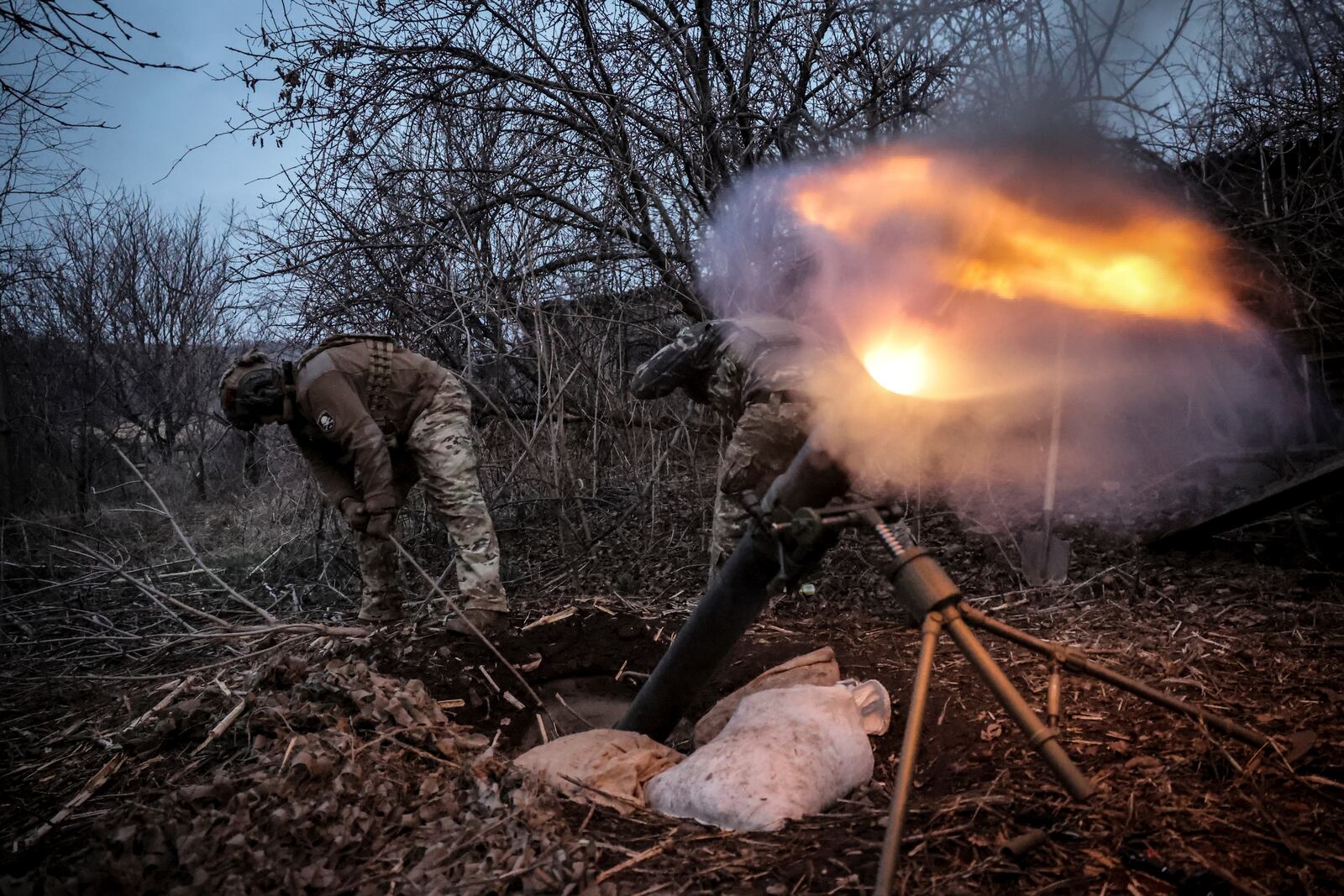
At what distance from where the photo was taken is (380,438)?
5027 millimetres

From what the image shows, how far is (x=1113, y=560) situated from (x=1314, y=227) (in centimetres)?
222

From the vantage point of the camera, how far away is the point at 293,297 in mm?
6855

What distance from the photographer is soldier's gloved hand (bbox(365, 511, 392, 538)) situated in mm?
5035

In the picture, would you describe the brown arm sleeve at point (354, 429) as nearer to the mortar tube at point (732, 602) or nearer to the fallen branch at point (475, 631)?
the fallen branch at point (475, 631)

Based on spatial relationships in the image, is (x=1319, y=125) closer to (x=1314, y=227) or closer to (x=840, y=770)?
(x=1314, y=227)

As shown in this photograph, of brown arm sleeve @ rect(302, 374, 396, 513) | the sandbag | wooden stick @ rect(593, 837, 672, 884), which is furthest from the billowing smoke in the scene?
brown arm sleeve @ rect(302, 374, 396, 513)

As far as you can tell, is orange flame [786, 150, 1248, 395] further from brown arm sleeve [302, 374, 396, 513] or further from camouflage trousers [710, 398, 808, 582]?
brown arm sleeve [302, 374, 396, 513]

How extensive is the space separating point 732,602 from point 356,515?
3.19 meters

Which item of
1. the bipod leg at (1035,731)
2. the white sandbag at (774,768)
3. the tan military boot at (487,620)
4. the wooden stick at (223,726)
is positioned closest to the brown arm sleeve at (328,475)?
the tan military boot at (487,620)

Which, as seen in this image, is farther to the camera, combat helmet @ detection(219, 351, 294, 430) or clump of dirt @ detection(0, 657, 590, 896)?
combat helmet @ detection(219, 351, 294, 430)

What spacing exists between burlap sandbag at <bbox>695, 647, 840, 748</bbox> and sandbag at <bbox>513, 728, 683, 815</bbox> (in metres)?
0.32

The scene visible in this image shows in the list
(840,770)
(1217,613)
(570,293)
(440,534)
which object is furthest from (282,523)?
(1217,613)

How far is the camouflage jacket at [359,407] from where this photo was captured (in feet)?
16.4

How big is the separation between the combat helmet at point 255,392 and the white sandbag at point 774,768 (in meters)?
3.49
